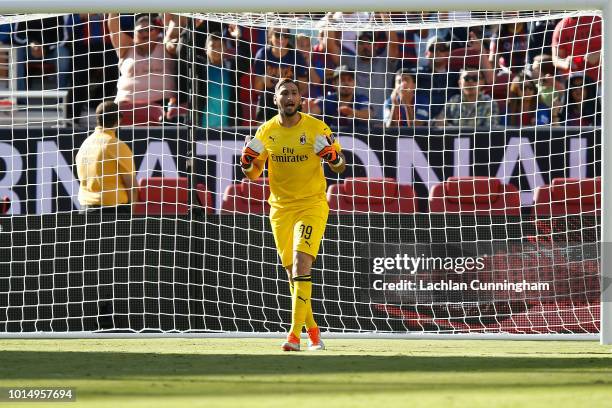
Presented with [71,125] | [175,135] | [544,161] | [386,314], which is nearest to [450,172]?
[544,161]

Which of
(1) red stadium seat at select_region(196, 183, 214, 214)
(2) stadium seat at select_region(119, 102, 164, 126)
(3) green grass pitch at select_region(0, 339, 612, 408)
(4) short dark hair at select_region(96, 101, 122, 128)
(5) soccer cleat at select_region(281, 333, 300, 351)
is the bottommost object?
(3) green grass pitch at select_region(0, 339, 612, 408)

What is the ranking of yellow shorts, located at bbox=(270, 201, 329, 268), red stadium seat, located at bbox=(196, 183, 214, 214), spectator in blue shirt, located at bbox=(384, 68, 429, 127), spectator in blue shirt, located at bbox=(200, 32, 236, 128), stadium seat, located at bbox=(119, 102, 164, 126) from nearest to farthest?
yellow shorts, located at bbox=(270, 201, 329, 268), red stadium seat, located at bbox=(196, 183, 214, 214), spectator in blue shirt, located at bbox=(200, 32, 236, 128), stadium seat, located at bbox=(119, 102, 164, 126), spectator in blue shirt, located at bbox=(384, 68, 429, 127)

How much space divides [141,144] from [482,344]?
3982 mm

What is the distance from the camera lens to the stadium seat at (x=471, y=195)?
38.8 ft

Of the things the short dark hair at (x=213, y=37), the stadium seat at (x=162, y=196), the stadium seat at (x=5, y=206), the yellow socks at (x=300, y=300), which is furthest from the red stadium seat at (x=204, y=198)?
the yellow socks at (x=300, y=300)

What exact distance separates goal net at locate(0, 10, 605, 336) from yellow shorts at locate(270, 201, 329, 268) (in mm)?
1676

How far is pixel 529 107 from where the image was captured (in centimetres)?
1326

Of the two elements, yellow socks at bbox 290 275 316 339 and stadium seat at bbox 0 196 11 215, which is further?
stadium seat at bbox 0 196 11 215

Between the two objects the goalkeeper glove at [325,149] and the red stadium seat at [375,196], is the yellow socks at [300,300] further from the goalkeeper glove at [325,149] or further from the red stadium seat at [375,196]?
the red stadium seat at [375,196]

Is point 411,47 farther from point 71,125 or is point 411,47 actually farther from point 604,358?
point 604,358

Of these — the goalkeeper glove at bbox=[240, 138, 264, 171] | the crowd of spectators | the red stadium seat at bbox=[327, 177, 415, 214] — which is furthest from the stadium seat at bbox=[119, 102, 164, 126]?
the goalkeeper glove at bbox=[240, 138, 264, 171]

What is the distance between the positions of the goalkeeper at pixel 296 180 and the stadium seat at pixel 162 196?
2421mm

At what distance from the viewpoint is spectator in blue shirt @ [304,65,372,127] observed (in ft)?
41.7

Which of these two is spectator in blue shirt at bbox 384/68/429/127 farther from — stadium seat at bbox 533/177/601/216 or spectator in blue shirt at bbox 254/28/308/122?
stadium seat at bbox 533/177/601/216
